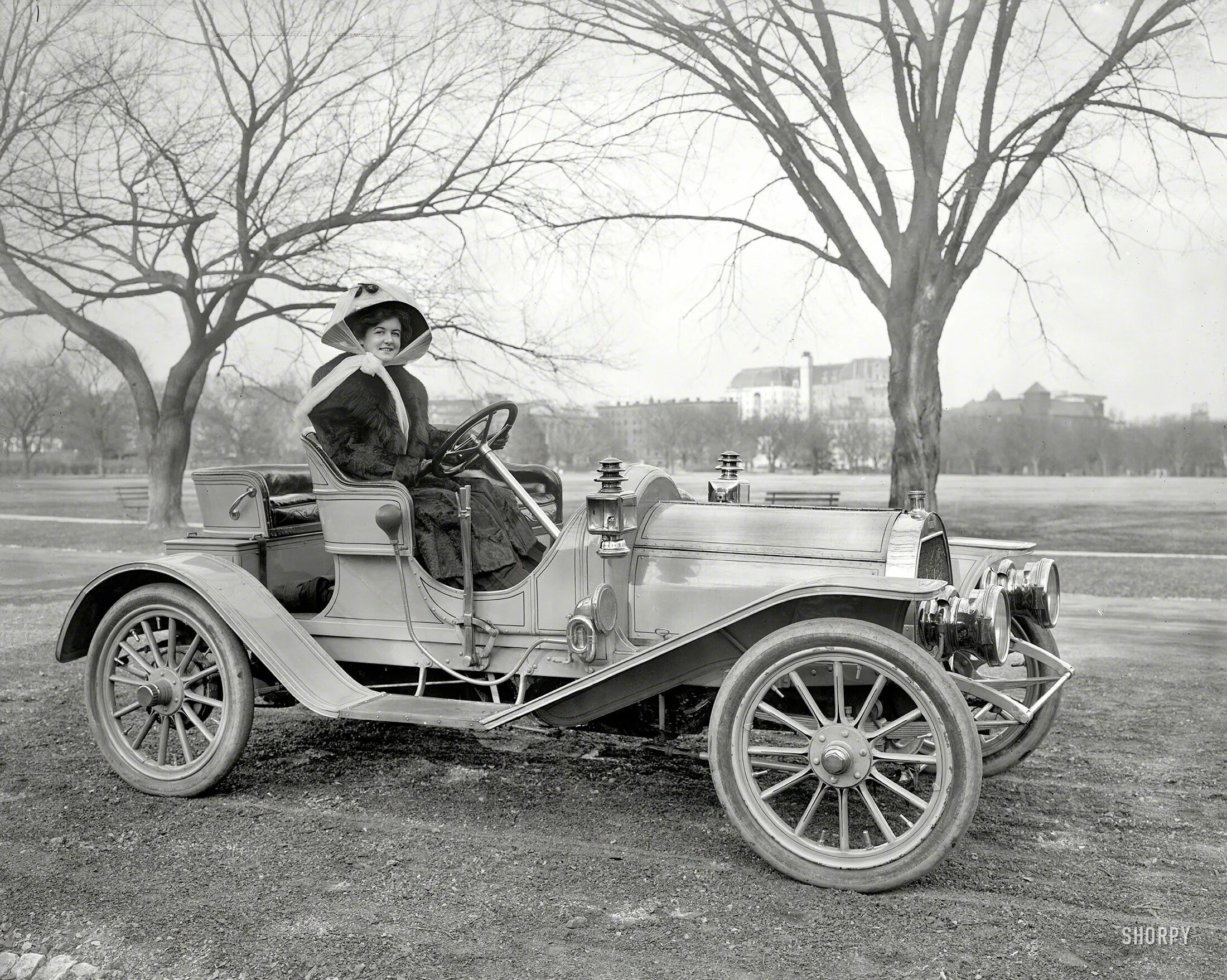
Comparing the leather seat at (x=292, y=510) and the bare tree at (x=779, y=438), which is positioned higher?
the bare tree at (x=779, y=438)

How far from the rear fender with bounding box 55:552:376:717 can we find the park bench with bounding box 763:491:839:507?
5.64 ft

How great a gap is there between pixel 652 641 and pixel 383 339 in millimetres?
1704

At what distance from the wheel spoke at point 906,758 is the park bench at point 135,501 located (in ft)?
48.3

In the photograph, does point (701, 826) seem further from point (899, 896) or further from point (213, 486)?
point (213, 486)

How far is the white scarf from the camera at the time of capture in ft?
12.1

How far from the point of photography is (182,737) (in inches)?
144

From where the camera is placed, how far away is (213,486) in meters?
4.10

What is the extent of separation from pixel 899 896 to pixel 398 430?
246 cm

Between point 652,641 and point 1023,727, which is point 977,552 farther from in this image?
point 652,641

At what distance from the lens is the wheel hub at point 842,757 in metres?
2.81

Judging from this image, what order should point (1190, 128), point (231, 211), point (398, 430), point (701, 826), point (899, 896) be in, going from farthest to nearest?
point (231, 211) < point (1190, 128) < point (398, 430) < point (701, 826) < point (899, 896)

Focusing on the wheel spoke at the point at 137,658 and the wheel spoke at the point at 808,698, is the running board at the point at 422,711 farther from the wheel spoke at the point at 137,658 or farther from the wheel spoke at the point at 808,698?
the wheel spoke at the point at 808,698

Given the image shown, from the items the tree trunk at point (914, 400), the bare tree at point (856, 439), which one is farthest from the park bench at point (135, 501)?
the tree trunk at point (914, 400)

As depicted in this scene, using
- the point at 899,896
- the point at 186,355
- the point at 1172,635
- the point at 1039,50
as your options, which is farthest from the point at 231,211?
the point at 899,896
